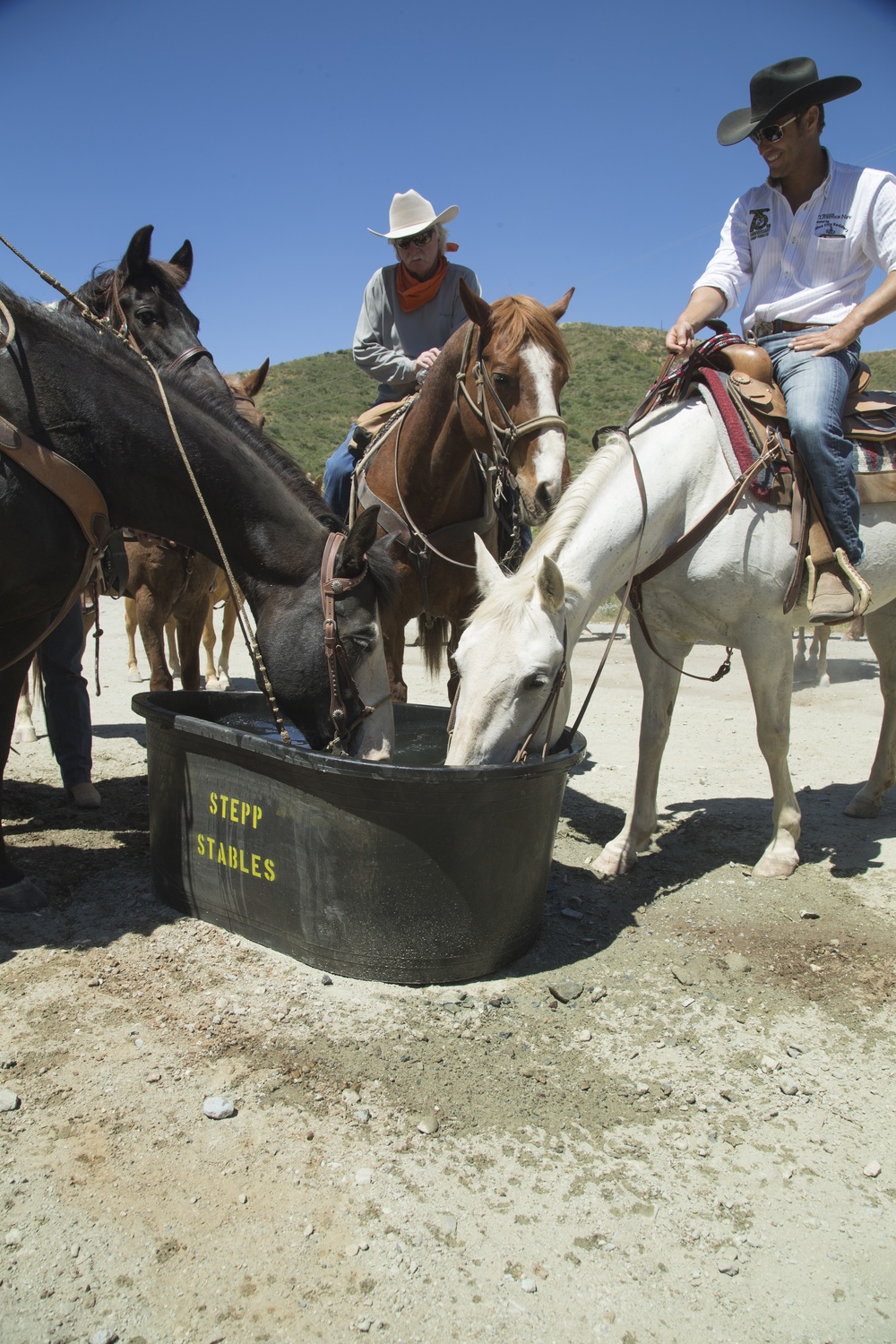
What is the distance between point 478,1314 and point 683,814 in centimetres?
358

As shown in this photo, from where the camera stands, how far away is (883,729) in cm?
502

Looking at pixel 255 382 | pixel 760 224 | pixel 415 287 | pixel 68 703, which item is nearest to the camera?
pixel 760 224

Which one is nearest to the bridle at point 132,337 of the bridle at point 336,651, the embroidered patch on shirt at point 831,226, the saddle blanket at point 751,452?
the bridle at point 336,651

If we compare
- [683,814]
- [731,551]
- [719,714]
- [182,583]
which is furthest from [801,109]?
[719,714]

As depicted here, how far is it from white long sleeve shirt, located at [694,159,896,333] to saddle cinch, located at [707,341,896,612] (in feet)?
1.17

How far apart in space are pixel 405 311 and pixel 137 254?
5.18 ft

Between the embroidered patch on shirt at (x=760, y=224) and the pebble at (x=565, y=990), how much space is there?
367 centimetres

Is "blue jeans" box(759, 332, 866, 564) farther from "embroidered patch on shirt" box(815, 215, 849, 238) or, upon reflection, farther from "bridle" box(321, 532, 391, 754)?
"bridle" box(321, 532, 391, 754)

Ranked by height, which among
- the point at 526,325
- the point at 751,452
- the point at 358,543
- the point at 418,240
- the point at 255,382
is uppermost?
the point at 418,240

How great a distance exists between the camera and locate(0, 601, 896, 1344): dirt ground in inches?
71.0

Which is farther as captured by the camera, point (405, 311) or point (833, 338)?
point (405, 311)

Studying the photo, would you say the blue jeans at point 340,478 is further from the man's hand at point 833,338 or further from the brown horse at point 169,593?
the man's hand at point 833,338

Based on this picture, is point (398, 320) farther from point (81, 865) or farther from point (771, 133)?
point (81, 865)

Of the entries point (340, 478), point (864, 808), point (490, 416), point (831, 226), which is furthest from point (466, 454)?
point (864, 808)
